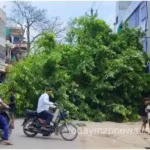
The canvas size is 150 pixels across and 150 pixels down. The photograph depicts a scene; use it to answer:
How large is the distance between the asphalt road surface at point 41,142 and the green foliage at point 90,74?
7.15 metres

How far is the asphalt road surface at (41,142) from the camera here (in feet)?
37.4

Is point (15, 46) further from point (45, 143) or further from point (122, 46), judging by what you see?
point (45, 143)

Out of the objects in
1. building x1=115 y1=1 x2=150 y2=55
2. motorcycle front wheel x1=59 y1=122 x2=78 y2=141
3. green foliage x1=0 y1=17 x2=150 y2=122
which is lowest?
motorcycle front wheel x1=59 y1=122 x2=78 y2=141

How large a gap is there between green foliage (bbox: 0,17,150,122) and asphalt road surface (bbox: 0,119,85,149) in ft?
23.5

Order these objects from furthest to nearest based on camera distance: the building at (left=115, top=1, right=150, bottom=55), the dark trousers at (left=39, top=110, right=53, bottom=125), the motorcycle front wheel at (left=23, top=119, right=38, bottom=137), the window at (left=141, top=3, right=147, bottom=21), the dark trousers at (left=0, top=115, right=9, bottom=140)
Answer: the window at (left=141, top=3, right=147, bottom=21), the building at (left=115, top=1, right=150, bottom=55), the motorcycle front wheel at (left=23, top=119, right=38, bottom=137), the dark trousers at (left=39, top=110, right=53, bottom=125), the dark trousers at (left=0, top=115, right=9, bottom=140)

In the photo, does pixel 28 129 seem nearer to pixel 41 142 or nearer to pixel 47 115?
pixel 47 115

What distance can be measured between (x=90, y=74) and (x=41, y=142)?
34.5ft

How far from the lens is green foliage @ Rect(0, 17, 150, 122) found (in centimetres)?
2103

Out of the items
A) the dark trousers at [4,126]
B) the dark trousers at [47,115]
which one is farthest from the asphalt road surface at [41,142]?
the dark trousers at [47,115]

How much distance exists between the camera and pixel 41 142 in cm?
1238

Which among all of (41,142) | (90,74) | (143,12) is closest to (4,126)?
(41,142)

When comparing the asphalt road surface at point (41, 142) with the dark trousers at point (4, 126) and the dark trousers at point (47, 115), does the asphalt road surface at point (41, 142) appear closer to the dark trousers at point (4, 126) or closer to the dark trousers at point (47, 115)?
the dark trousers at point (4, 126)

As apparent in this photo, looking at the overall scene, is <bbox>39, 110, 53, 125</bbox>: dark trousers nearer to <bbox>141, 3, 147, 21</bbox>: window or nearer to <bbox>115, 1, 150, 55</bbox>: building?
<bbox>115, 1, 150, 55</bbox>: building

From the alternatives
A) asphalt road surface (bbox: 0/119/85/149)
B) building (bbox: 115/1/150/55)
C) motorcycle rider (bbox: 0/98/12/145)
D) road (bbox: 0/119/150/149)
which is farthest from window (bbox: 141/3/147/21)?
motorcycle rider (bbox: 0/98/12/145)
